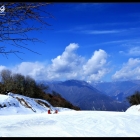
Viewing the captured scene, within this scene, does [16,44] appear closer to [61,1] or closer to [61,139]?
[61,1]

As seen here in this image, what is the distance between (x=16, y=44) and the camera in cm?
233

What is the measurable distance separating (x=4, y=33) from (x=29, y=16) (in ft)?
1.02

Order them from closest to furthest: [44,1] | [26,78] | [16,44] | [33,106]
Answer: [44,1] < [16,44] < [33,106] < [26,78]

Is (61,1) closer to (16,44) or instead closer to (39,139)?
(16,44)

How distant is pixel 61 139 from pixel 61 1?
4.04 ft

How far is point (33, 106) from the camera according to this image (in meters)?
28.1

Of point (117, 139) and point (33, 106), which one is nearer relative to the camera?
point (117, 139)

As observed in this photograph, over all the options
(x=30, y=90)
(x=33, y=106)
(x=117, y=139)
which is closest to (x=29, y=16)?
(x=117, y=139)

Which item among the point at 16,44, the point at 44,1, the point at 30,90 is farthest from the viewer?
the point at 30,90

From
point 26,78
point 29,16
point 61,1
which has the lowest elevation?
point 29,16

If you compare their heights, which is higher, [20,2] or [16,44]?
[20,2]

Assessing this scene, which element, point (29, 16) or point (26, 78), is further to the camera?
point (26, 78)

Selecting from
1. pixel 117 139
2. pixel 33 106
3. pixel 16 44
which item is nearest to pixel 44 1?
pixel 16 44

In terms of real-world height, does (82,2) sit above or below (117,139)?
above
